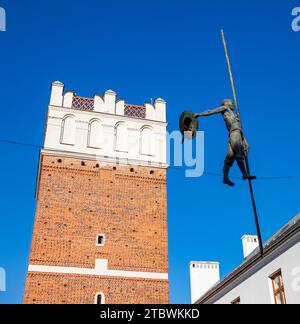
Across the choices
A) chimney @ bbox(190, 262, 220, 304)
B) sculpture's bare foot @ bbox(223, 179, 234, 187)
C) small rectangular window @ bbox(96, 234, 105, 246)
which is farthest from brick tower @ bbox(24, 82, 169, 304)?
sculpture's bare foot @ bbox(223, 179, 234, 187)

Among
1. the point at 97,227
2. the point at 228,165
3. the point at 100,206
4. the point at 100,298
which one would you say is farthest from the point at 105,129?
the point at 228,165

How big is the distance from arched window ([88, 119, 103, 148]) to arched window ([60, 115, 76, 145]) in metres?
0.68

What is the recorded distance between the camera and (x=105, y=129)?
2047 cm

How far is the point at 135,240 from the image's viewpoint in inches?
718

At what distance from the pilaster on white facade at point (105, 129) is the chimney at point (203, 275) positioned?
22.8 ft

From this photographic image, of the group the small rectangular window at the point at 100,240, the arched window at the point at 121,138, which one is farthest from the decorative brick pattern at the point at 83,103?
the small rectangular window at the point at 100,240

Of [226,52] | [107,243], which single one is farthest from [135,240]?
[226,52]

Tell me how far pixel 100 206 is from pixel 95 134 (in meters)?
3.25

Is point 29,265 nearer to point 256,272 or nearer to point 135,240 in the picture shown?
point 135,240

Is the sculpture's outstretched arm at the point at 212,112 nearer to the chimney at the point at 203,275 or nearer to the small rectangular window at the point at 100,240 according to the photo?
the small rectangular window at the point at 100,240

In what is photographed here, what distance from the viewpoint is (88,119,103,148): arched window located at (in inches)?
788

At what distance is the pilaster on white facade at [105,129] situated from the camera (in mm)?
19750

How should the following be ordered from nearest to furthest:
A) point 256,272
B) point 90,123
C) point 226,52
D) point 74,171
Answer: point 226,52 → point 256,272 → point 74,171 → point 90,123
